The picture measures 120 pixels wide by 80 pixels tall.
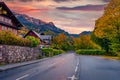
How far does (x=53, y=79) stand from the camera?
1695cm

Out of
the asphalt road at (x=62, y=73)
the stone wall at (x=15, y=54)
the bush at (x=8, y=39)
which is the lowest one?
the asphalt road at (x=62, y=73)

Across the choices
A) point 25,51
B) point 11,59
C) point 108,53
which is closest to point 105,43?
point 108,53

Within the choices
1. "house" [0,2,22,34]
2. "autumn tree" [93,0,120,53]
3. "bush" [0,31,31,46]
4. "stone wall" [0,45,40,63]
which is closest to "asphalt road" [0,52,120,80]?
"stone wall" [0,45,40,63]

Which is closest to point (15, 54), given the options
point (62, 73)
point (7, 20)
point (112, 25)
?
point (62, 73)

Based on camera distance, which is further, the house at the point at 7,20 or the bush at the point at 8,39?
the house at the point at 7,20

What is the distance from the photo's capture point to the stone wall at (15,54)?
3253 centimetres

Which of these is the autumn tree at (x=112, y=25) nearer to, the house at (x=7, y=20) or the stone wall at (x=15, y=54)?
the house at (x=7, y=20)

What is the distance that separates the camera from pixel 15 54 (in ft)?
121

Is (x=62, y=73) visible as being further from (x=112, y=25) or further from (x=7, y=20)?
(x=112, y=25)

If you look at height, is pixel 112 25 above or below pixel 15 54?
above

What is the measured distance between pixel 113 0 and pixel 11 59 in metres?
37.6

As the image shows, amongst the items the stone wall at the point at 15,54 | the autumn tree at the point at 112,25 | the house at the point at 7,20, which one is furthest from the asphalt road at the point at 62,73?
the autumn tree at the point at 112,25

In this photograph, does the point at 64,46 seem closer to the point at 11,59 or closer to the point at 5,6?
the point at 5,6

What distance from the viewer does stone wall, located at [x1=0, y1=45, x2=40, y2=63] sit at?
3253cm
